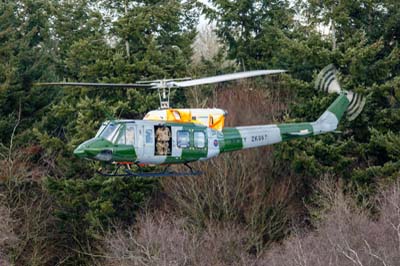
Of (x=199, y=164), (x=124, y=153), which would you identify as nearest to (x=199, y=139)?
(x=124, y=153)

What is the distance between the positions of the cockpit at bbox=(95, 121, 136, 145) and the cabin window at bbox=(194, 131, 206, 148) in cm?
152

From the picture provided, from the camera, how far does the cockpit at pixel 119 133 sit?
17.0 m

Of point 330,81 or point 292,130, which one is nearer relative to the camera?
point 292,130

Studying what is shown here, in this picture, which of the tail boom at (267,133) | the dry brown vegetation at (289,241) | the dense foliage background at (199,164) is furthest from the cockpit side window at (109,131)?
the dense foliage background at (199,164)

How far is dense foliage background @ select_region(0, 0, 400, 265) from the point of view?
26.4m

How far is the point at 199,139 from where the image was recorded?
17906mm

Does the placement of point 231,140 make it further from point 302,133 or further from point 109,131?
point 109,131

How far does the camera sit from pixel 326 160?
27594mm

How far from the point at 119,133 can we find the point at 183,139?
1.53m

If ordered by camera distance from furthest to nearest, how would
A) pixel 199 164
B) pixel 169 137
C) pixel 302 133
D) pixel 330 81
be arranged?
pixel 199 164 < pixel 330 81 < pixel 302 133 < pixel 169 137

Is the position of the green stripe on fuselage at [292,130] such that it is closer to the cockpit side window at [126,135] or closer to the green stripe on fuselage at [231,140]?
the green stripe on fuselage at [231,140]

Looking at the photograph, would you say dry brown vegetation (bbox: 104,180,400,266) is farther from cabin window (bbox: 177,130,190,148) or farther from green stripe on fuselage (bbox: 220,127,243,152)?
cabin window (bbox: 177,130,190,148)

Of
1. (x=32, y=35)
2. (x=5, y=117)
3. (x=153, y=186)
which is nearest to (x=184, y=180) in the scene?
(x=153, y=186)

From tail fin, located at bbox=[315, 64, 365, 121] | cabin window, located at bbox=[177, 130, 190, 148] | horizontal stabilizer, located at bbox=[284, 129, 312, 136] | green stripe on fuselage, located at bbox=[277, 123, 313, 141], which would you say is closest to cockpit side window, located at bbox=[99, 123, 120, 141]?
cabin window, located at bbox=[177, 130, 190, 148]
